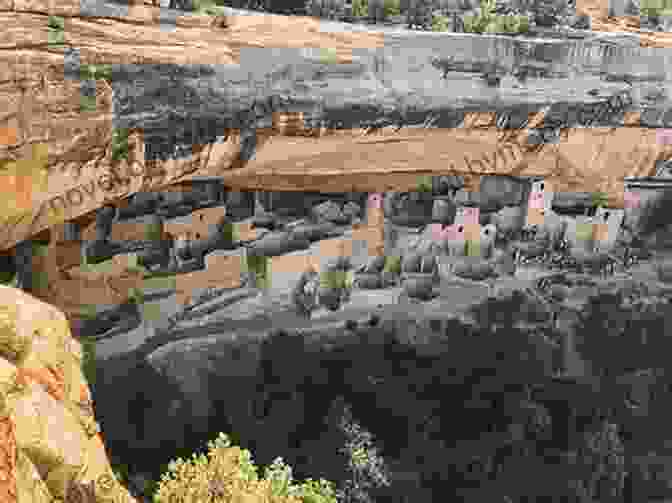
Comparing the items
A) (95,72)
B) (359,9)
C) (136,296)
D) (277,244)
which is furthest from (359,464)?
(359,9)

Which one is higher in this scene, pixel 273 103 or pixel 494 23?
pixel 494 23

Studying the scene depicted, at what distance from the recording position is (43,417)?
2477mm

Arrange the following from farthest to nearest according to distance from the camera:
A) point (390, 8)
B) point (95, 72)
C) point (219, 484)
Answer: point (390, 8) → point (95, 72) → point (219, 484)

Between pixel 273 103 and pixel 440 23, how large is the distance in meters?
2.45

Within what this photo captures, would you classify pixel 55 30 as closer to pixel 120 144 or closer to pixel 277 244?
pixel 120 144

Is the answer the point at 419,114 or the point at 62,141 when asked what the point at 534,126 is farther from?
the point at 62,141

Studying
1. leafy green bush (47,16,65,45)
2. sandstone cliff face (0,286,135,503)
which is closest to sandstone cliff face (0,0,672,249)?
leafy green bush (47,16,65,45)

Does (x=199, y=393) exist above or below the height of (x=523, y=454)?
above

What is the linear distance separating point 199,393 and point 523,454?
13.1ft

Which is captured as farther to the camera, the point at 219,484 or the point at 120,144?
the point at 120,144

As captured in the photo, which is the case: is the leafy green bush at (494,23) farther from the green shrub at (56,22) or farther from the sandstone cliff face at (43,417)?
the sandstone cliff face at (43,417)

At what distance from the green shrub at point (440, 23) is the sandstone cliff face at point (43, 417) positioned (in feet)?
17.3

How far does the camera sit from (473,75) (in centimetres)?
628

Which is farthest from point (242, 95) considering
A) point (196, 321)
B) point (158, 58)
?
point (196, 321)
